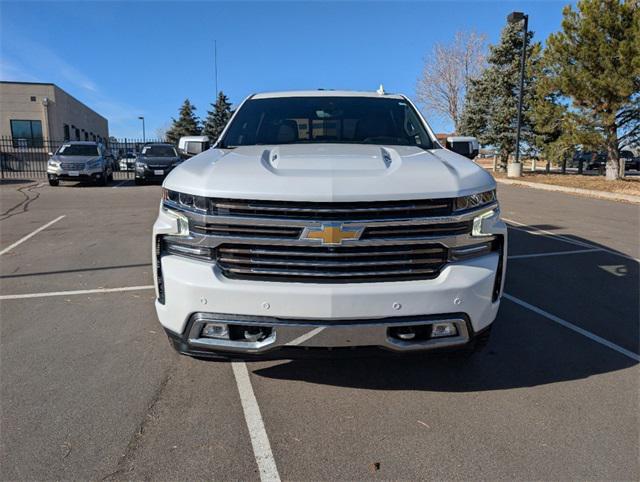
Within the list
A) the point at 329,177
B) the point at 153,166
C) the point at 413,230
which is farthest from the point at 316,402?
the point at 153,166

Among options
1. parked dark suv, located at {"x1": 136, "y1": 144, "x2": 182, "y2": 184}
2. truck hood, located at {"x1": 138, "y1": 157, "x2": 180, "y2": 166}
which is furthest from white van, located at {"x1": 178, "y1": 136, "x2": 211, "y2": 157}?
truck hood, located at {"x1": 138, "y1": 157, "x2": 180, "y2": 166}

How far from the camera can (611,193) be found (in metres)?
16.5

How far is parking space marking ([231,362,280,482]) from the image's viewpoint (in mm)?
2363

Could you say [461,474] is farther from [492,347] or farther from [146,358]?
[146,358]

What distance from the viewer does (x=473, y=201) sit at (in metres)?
2.74

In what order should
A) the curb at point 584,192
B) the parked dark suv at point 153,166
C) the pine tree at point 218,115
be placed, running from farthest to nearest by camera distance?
the pine tree at point 218,115, the parked dark suv at point 153,166, the curb at point 584,192

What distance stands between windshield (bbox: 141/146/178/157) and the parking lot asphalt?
15565 millimetres

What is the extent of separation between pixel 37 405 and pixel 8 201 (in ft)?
42.6

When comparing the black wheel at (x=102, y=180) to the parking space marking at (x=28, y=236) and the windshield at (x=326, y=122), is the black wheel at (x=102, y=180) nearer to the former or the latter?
the parking space marking at (x=28, y=236)

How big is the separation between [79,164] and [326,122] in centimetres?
1664

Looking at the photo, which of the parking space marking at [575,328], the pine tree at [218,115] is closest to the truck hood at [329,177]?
the parking space marking at [575,328]

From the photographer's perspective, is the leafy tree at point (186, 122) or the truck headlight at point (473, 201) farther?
the leafy tree at point (186, 122)

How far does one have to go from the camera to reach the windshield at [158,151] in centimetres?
1991

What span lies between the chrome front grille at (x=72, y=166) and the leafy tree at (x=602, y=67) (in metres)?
19.7
